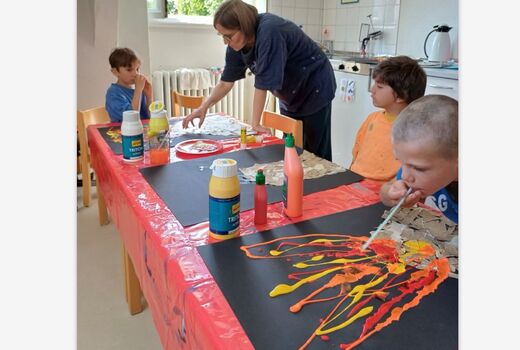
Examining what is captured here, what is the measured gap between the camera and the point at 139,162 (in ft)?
4.46

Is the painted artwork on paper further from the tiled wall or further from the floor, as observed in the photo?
the tiled wall

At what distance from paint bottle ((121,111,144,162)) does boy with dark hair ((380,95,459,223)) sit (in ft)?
2.67

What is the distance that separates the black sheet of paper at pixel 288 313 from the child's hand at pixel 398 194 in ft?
0.85

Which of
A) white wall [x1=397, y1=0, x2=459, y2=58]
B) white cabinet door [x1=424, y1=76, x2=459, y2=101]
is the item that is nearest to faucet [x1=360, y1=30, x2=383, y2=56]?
white wall [x1=397, y1=0, x2=459, y2=58]

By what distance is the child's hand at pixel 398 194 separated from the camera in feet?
3.00

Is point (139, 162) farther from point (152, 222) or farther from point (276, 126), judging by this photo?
point (276, 126)

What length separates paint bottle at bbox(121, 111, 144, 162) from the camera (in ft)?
4.23

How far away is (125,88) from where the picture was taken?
209 centimetres

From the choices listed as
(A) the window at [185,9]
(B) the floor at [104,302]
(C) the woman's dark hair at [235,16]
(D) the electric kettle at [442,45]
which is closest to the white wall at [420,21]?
(D) the electric kettle at [442,45]

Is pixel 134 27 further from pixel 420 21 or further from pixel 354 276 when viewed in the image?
pixel 354 276

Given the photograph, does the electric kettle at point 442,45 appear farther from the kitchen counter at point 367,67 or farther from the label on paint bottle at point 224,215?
the label on paint bottle at point 224,215

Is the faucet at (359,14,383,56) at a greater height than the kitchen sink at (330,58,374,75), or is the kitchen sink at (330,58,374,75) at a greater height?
the faucet at (359,14,383,56)

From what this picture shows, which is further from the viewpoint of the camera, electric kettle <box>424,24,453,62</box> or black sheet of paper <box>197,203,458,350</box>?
electric kettle <box>424,24,453,62</box>

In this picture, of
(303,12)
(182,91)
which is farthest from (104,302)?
(303,12)
